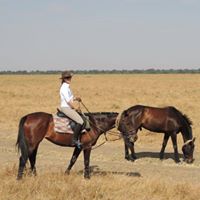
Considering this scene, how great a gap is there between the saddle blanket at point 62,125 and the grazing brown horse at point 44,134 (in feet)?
0.27

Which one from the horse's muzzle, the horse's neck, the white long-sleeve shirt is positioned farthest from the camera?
the horse's neck

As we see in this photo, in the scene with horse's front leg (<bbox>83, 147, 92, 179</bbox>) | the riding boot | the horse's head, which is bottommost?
the horse's head

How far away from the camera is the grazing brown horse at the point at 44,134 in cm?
A: 1114

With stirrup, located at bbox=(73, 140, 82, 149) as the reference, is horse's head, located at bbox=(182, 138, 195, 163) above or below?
below

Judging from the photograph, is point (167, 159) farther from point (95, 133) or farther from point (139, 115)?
point (95, 133)

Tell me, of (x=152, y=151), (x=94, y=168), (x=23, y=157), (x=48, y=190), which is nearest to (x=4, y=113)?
(x=152, y=151)

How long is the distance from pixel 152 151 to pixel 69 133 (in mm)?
6941

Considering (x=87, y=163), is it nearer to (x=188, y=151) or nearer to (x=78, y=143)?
(x=78, y=143)

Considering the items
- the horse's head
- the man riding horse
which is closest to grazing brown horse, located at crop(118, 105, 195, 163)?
the horse's head

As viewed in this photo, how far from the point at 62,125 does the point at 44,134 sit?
0.47 m

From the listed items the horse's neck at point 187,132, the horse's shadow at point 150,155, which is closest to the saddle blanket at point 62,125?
the horse's shadow at point 150,155

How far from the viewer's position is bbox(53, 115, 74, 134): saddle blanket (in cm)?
1147

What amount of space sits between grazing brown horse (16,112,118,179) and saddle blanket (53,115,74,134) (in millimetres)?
82

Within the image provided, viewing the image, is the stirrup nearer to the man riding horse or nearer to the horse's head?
the man riding horse
